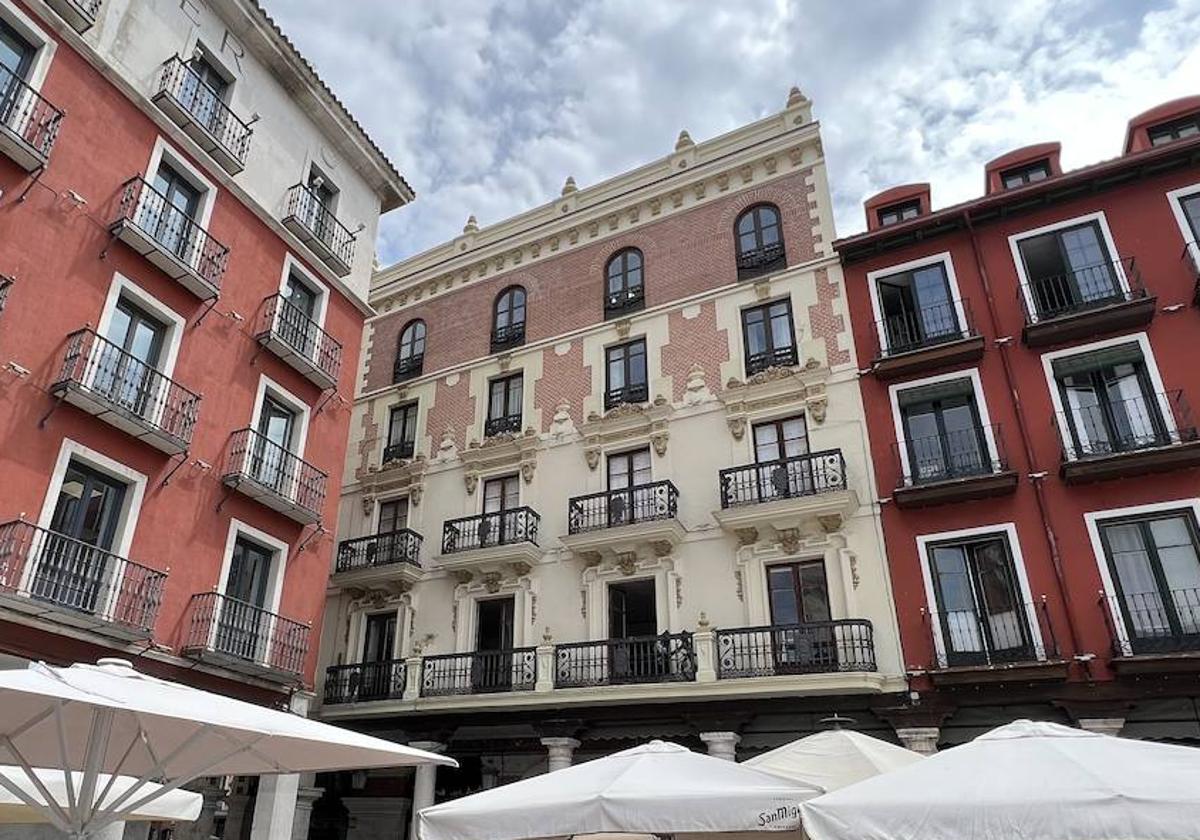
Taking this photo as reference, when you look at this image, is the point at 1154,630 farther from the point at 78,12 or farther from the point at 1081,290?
the point at 78,12

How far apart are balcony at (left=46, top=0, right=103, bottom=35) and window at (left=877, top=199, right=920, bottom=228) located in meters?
15.5

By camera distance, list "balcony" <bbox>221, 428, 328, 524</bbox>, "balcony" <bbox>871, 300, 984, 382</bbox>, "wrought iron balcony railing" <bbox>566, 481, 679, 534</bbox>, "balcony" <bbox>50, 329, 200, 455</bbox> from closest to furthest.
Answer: "balcony" <bbox>50, 329, 200, 455</bbox> → "balcony" <bbox>221, 428, 328, 524</bbox> → "balcony" <bbox>871, 300, 984, 382</bbox> → "wrought iron balcony railing" <bbox>566, 481, 679, 534</bbox>

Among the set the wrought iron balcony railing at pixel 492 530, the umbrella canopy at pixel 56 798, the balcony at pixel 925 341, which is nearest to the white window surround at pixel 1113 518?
the balcony at pixel 925 341

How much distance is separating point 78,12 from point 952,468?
55.6ft

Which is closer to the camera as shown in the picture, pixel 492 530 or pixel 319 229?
pixel 319 229

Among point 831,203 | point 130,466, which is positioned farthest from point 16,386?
point 831,203

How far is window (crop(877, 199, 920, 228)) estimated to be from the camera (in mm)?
17547

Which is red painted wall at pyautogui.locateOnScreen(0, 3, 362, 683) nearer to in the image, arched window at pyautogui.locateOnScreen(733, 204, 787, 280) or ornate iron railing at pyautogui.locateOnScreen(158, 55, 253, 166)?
ornate iron railing at pyautogui.locateOnScreen(158, 55, 253, 166)

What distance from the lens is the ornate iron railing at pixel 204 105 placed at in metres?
14.4

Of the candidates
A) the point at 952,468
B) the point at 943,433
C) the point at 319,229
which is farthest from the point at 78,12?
the point at 952,468

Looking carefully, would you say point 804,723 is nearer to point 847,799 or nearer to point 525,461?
point 525,461

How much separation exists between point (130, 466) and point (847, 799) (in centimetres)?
1190

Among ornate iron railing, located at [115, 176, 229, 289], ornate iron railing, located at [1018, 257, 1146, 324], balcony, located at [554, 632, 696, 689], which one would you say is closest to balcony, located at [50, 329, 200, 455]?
ornate iron railing, located at [115, 176, 229, 289]

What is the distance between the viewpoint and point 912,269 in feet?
55.2
